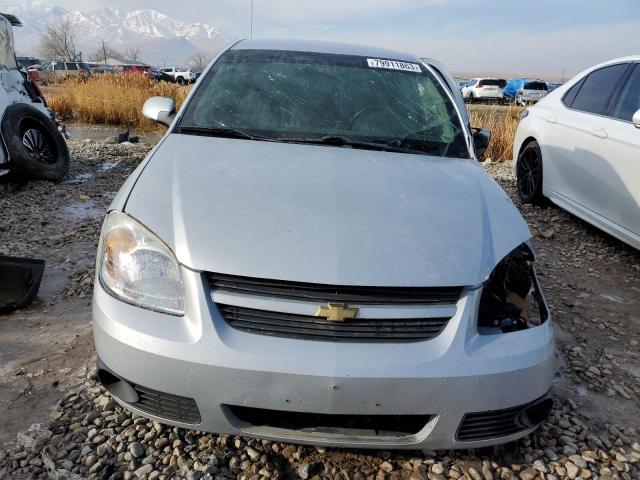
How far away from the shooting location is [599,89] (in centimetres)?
432

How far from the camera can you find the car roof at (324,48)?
2996 millimetres

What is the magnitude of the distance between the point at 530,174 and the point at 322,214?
429cm

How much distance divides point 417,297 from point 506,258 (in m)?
0.43

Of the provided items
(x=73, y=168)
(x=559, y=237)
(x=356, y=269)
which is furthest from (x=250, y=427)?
(x=73, y=168)

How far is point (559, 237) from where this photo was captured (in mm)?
4676

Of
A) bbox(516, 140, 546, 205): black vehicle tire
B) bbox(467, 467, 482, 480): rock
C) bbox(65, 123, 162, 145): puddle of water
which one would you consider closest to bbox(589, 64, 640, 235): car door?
bbox(516, 140, 546, 205): black vehicle tire

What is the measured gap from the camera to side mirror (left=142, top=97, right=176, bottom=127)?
9.39ft

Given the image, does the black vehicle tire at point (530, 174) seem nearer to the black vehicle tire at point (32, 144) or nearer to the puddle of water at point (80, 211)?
the puddle of water at point (80, 211)

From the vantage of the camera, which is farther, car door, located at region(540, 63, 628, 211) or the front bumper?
car door, located at region(540, 63, 628, 211)

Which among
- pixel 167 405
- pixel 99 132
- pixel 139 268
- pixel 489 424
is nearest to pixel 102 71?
pixel 99 132

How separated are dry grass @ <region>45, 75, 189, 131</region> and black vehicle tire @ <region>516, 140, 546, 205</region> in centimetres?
842

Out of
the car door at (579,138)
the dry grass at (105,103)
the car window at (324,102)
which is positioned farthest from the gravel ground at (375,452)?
the dry grass at (105,103)

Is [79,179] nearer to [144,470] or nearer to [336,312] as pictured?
[144,470]

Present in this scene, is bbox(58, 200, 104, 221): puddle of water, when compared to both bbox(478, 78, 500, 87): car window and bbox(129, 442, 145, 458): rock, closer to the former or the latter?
bbox(129, 442, 145, 458): rock
